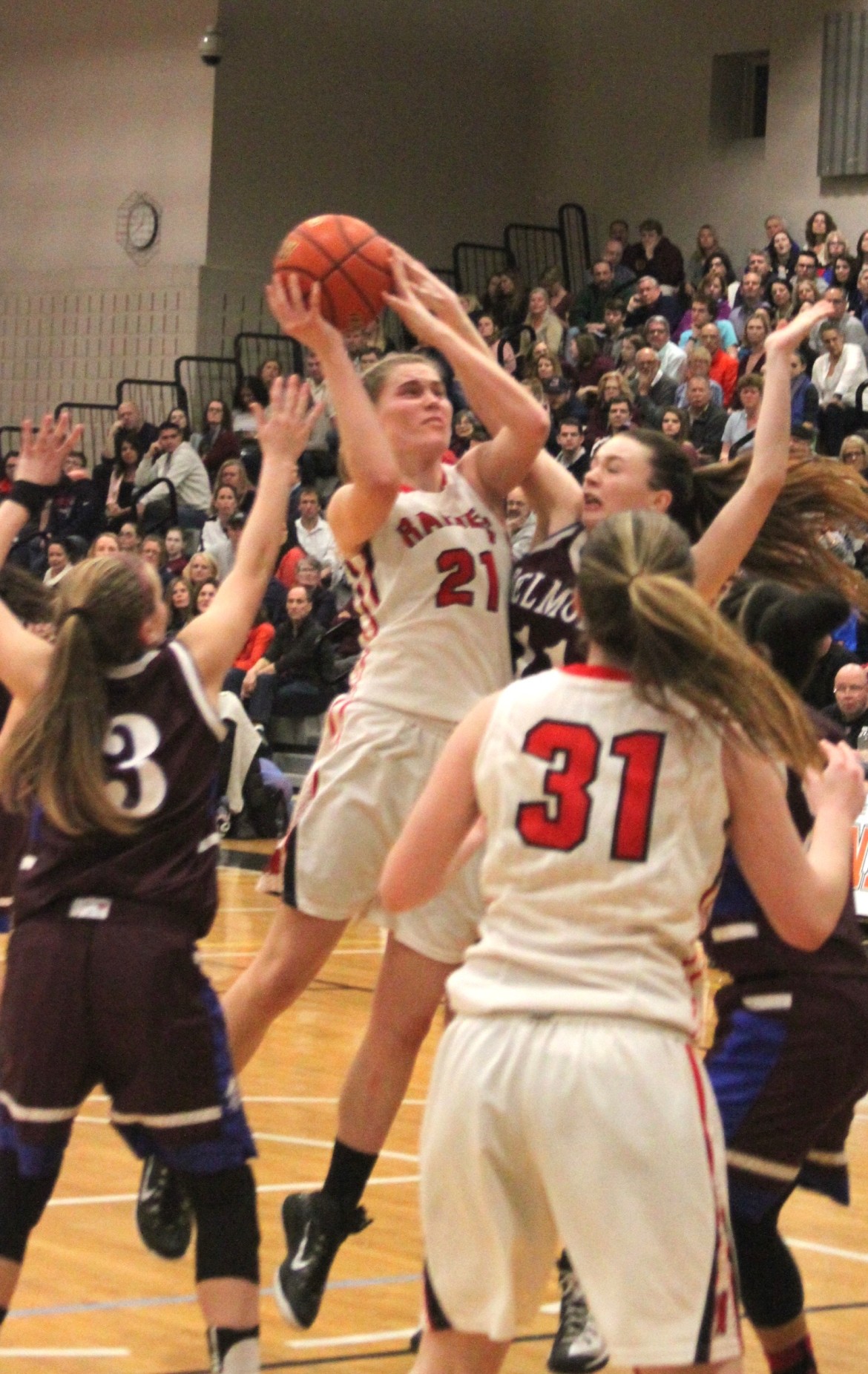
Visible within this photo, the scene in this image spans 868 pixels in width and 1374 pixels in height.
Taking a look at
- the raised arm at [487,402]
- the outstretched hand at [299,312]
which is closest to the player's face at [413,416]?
the raised arm at [487,402]

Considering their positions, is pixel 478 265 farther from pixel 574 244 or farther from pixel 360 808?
pixel 360 808

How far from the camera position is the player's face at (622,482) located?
4152mm

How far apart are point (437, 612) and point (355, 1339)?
1.46m

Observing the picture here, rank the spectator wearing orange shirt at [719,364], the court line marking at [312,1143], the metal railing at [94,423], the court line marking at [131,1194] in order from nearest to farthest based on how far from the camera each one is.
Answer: the court line marking at [131,1194] < the court line marking at [312,1143] < the spectator wearing orange shirt at [719,364] < the metal railing at [94,423]

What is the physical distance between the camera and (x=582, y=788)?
8.73 feet

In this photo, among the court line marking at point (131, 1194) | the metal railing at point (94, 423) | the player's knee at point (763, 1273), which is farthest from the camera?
the metal railing at point (94, 423)

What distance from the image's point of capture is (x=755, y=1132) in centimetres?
339

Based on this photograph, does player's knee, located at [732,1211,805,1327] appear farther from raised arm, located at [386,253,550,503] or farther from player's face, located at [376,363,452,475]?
player's face, located at [376,363,452,475]

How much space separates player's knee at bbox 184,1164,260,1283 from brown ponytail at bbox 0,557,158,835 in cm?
60

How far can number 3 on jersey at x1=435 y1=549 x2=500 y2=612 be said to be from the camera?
435 cm

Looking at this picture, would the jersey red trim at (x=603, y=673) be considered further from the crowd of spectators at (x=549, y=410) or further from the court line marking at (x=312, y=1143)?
the crowd of spectators at (x=549, y=410)

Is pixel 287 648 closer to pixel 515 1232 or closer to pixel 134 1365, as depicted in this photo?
pixel 134 1365

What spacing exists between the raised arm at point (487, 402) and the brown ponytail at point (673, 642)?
141 cm

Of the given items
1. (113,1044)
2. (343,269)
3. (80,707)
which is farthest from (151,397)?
(113,1044)
